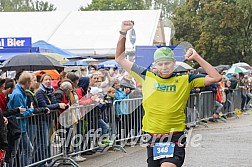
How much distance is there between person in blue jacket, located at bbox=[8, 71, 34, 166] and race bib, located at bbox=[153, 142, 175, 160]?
3207 mm

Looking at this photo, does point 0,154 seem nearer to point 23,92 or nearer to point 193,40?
point 23,92

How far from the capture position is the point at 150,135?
585 cm

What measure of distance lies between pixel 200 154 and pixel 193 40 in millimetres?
45912

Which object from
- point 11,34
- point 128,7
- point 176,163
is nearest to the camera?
point 176,163

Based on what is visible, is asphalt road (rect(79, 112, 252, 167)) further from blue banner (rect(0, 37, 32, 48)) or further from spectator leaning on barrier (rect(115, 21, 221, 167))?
blue banner (rect(0, 37, 32, 48))


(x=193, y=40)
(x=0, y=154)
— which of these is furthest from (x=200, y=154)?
(x=193, y=40)

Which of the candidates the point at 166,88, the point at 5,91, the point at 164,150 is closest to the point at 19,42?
the point at 5,91

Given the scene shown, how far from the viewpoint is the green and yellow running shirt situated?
5789 millimetres

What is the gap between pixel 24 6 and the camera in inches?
4075

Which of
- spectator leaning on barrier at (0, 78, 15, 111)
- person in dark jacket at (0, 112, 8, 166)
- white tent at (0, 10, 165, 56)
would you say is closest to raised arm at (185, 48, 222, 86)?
person in dark jacket at (0, 112, 8, 166)

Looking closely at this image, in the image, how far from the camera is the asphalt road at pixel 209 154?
10.0 m

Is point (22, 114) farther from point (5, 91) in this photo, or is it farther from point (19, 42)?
point (19, 42)

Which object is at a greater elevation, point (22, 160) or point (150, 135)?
point (150, 135)

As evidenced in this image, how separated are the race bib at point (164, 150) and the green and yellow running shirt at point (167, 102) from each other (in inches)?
5.6
